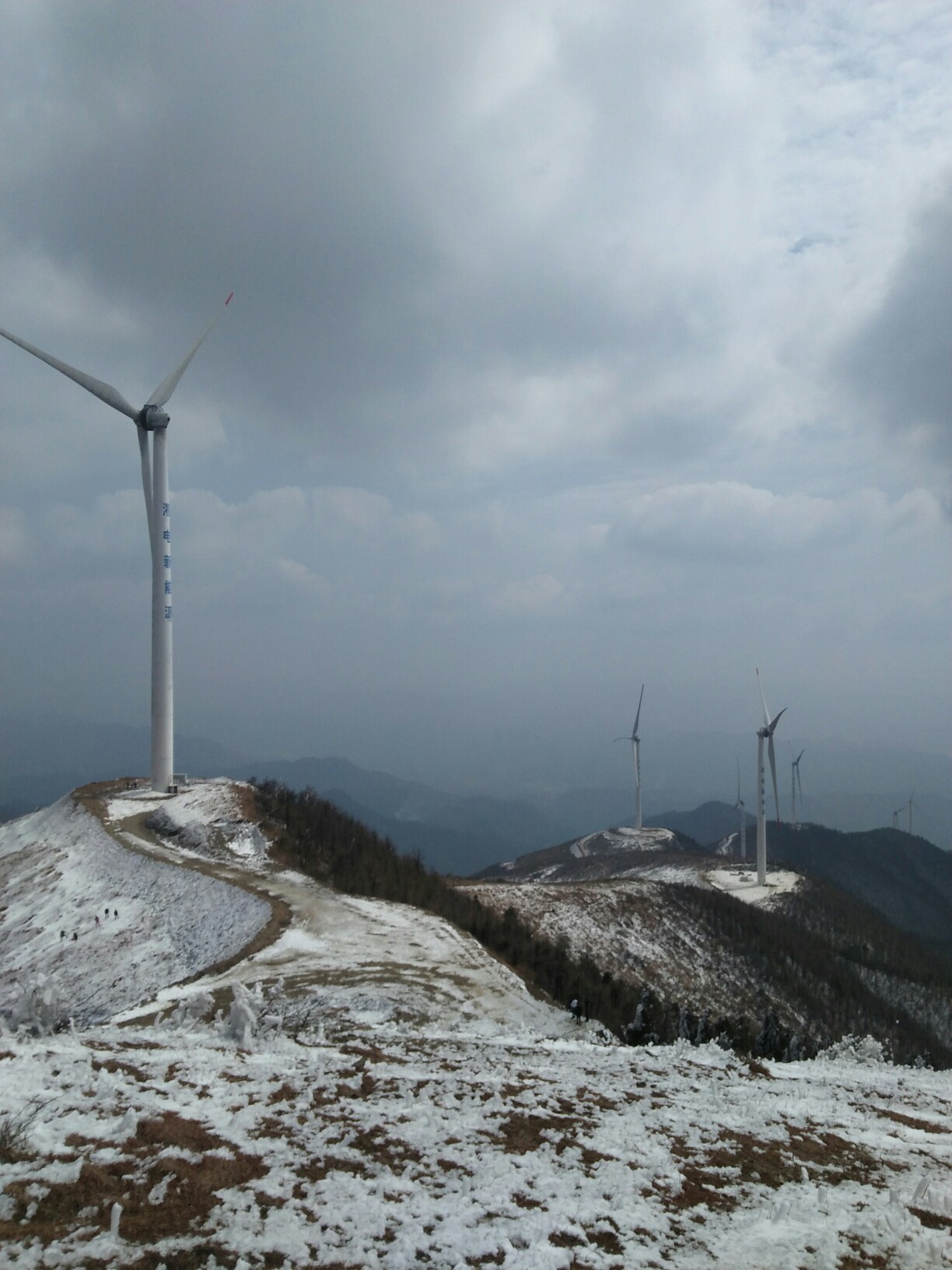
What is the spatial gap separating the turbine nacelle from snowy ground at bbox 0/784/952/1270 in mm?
51040

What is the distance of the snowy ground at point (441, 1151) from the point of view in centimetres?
919

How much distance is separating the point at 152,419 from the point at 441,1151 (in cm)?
6173

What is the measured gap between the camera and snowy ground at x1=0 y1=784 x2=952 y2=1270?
362 inches

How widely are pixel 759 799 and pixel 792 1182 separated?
342 feet

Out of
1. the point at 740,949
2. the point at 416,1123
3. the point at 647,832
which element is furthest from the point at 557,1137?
the point at 647,832

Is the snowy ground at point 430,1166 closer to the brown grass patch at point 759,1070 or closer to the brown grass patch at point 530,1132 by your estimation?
the brown grass patch at point 530,1132

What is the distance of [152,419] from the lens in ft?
204

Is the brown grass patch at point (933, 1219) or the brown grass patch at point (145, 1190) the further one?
the brown grass patch at point (933, 1219)

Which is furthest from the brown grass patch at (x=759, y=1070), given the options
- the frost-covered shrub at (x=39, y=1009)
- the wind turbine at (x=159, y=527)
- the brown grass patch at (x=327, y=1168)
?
the wind turbine at (x=159, y=527)

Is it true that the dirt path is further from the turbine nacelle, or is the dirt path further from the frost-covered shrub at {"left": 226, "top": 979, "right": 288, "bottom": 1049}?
the turbine nacelle

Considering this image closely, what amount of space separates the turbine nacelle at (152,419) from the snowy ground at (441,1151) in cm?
5104

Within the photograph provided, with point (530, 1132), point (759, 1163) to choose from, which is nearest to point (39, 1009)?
point (530, 1132)

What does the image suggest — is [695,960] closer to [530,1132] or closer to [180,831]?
[180,831]

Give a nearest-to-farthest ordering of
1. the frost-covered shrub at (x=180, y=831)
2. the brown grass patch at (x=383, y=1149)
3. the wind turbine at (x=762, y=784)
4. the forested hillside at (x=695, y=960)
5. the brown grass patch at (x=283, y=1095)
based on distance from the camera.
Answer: the brown grass patch at (x=383, y=1149)
the brown grass patch at (x=283, y=1095)
the forested hillside at (x=695, y=960)
the frost-covered shrub at (x=180, y=831)
the wind turbine at (x=762, y=784)
